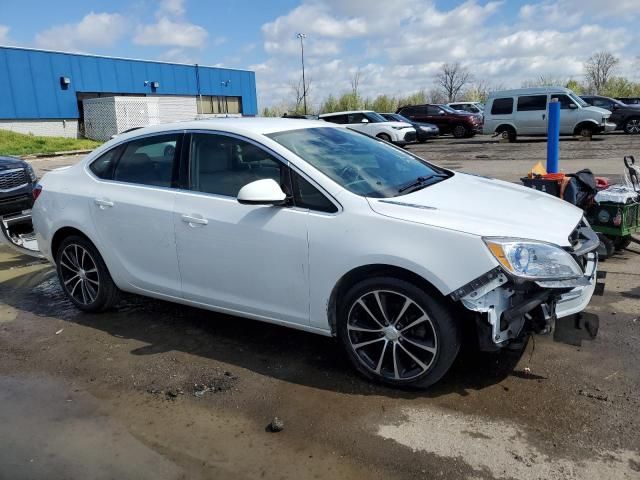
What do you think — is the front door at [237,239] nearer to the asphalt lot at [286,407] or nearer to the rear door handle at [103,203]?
the asphalt lot at [286,407]

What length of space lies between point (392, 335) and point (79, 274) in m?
3.05

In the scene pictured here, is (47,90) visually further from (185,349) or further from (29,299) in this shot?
(185,349)

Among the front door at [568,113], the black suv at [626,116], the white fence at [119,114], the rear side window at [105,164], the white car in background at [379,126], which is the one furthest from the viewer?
the white fence at [119,114]

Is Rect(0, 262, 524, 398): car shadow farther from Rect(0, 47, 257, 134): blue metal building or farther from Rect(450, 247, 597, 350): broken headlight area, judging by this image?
Rect(0, 47, 257, 134): blue metal building

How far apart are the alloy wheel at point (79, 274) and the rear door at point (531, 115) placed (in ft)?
67.9

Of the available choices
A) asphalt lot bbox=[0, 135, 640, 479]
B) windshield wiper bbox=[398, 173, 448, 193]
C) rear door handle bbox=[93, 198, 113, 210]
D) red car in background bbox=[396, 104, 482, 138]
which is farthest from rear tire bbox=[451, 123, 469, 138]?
rear door handle bbox=[93, 198, 113, 210]

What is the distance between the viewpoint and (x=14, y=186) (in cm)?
791

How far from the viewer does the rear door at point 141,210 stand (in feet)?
13.9

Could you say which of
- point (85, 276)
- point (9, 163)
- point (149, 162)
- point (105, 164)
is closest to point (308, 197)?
point (149, 162)

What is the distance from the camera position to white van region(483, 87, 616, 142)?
2120 cm

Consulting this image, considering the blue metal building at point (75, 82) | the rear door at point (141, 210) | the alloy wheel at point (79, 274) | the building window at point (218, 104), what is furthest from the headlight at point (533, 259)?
the building window at point (218, 104)

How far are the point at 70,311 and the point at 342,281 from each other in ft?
10.0

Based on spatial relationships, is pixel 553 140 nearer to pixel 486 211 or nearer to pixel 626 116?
pixel 486 211

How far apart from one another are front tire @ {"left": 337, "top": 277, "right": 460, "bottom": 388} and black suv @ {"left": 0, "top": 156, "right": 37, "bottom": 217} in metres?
6.13
